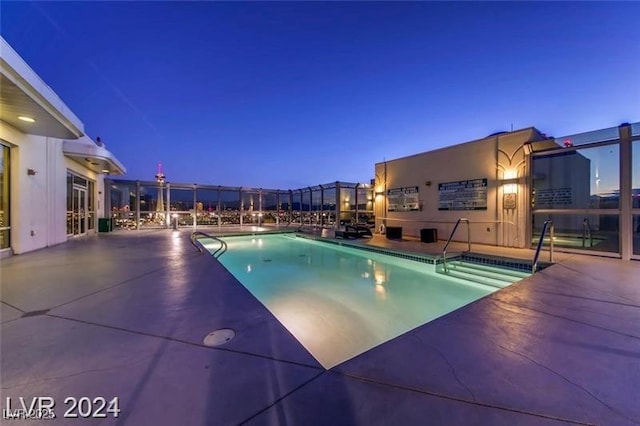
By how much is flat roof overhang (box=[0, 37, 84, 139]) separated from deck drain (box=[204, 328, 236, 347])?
4075 mm

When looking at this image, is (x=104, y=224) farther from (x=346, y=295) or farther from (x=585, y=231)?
(x=585, y=231)

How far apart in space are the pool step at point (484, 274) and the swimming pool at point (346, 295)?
8.7 inches

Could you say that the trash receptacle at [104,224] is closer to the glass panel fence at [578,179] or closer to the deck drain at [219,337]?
the deck drain at [219,337]

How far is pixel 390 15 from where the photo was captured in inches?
266

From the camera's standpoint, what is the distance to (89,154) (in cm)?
756

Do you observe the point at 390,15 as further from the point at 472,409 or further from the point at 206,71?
the point at 472,409

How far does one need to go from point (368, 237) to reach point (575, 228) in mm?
5088

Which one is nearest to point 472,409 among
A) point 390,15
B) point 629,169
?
point 629,169

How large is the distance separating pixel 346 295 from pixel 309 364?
253 cm

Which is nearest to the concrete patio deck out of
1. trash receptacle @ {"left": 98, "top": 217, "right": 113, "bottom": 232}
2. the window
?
the window

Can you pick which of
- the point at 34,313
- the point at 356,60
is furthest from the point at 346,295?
the point at 356,60

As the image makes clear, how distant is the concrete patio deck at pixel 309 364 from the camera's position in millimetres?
1071

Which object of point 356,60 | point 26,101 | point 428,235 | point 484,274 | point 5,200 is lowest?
point 484,274

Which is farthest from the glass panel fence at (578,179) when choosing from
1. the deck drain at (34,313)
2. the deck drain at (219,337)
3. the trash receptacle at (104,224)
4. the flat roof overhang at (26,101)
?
the trash receptacle at (104,224)
